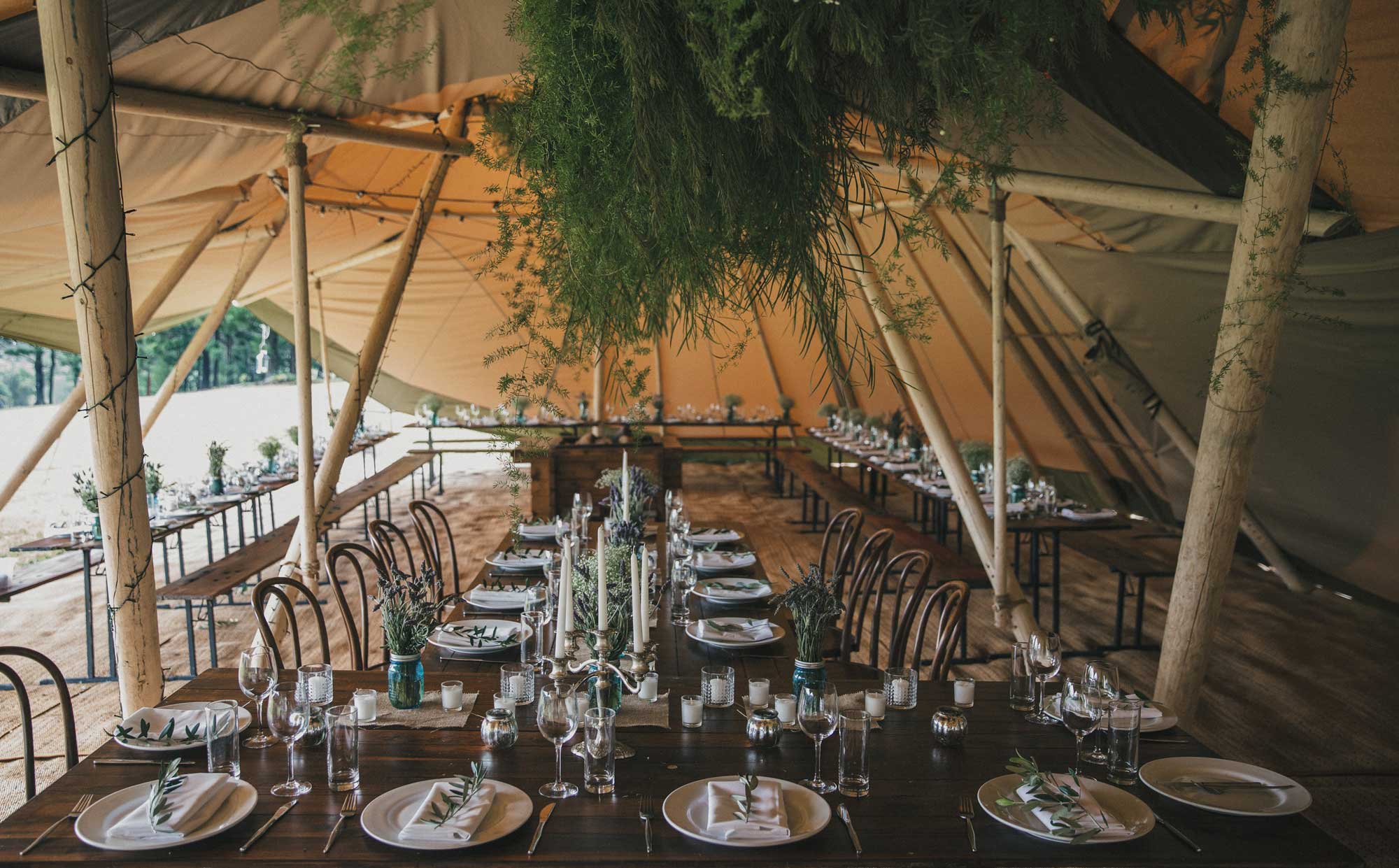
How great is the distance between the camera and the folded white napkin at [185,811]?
6.23 feet

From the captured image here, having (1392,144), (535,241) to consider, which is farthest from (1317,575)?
(535,241)

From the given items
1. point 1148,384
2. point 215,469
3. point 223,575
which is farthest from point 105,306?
point 1148,384

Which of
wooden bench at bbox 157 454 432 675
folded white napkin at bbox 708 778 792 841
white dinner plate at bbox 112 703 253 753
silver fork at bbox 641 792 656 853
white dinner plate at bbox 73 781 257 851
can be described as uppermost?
white dinner plate at bbox 112 703 253 753

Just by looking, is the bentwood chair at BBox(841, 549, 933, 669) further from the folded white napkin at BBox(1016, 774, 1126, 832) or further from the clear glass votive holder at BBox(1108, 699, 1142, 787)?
the folded white napkin at BBox(1016, 774, 1126, 832)

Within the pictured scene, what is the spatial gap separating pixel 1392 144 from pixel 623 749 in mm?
3587

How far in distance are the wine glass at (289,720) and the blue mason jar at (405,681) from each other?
442 mm

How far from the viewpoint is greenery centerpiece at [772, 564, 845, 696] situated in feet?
8.75

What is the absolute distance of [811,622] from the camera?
2670mm

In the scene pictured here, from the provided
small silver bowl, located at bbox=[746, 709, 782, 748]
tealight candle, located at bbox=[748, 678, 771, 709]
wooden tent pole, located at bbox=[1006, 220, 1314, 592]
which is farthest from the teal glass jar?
wooden tent pole, located at bbox=[1006, 220, 1314, 592]

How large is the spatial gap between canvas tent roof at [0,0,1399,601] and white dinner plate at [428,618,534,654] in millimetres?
947

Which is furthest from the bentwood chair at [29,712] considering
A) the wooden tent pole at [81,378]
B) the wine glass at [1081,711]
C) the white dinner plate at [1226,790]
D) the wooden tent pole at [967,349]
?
the wooden tent pole at [967,349]

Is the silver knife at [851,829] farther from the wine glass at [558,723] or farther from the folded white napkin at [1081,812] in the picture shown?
the wine glass at [558,723]

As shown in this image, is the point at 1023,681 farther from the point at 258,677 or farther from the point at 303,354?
the point at 303,354

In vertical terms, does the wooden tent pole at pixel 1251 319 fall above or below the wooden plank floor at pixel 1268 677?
above
